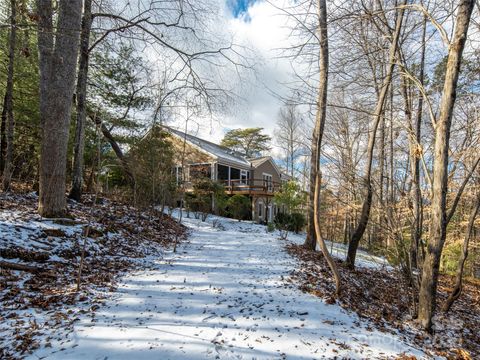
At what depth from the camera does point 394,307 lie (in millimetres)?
4531

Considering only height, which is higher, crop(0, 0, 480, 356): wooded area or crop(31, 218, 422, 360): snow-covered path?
crop(0, 0, 480, 356): wooded area

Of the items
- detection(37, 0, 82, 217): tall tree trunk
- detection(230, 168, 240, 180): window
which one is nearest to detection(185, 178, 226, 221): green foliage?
detection(230, 168, 240, 180): window

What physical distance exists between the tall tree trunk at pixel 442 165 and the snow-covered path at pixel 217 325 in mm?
877

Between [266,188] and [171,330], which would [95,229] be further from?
[266,188]

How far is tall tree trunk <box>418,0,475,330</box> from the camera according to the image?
10.7 ft

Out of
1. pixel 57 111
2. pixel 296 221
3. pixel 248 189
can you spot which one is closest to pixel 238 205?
pixel 248 189

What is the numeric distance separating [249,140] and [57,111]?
29.5 metres

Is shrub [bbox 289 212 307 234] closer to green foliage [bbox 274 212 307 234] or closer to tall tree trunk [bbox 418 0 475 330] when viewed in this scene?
green foliage [bbox 274 212 307 234]

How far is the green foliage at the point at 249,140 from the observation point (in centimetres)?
3434

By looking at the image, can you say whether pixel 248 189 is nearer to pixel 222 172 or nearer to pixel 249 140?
pixel 222 172

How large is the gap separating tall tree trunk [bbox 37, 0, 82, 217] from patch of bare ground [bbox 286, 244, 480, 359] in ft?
18.0

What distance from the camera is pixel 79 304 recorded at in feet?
11.5

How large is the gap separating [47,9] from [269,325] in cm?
650

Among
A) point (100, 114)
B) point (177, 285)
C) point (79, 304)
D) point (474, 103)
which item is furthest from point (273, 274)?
point (100, 114)
